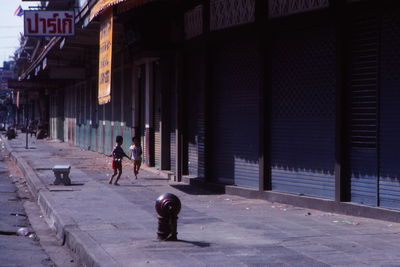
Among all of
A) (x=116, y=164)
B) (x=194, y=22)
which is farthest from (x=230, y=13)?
(x=116, y=164)

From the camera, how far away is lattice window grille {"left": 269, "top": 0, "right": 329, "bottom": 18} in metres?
11.8

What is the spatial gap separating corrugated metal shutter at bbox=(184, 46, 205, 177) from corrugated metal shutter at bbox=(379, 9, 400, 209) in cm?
595

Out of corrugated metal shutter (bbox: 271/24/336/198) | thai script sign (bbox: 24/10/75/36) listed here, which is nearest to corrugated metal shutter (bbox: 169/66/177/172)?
thai script sign (bbox: 24/10/75/36)

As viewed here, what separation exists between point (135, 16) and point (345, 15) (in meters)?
7.28

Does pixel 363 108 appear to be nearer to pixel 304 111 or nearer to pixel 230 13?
pixel 304 111

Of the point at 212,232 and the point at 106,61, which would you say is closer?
the point at 212,232

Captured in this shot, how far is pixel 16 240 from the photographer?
9953 millimetres

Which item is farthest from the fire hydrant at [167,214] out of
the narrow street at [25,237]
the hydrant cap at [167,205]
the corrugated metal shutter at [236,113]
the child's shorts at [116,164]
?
the child's shorts at [116,164]

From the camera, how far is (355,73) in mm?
11508

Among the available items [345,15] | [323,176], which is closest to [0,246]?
[323,176]

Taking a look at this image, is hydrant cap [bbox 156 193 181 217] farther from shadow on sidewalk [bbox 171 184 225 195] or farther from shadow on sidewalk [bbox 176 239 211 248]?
shadow on sidewalk [bbox 171 184 225 195]

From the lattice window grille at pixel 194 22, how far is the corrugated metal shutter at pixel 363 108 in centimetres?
508

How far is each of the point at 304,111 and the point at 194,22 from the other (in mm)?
4668

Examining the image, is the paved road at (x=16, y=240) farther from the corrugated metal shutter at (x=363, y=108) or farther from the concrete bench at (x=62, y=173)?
the corrugated metal shutter at (x=363, y=108)
